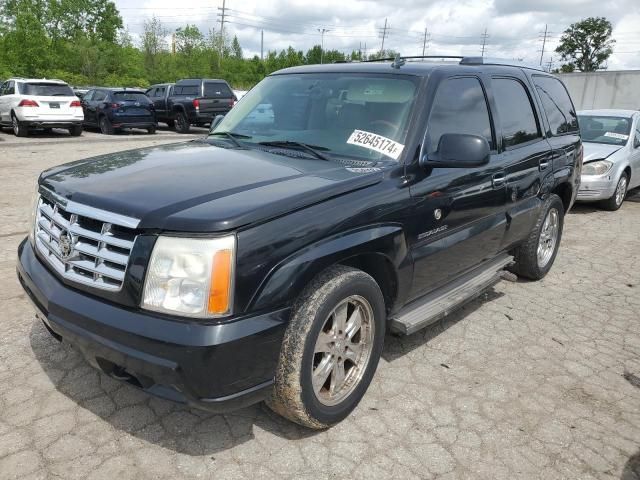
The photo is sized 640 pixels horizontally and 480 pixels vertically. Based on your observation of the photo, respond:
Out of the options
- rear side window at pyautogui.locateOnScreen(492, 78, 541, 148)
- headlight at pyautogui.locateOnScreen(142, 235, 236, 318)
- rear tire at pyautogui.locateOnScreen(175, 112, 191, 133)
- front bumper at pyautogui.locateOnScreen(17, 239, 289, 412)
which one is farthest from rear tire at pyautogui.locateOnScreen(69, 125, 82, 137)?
headlight at pyautogui.locateOnScreen(142, 235, 236, 318)

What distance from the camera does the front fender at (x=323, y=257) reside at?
7.53ft

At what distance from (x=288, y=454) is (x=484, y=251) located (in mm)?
2179

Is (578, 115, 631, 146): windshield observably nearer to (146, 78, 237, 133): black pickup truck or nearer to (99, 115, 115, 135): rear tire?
(146, 78, 237, 133): black pickup truck

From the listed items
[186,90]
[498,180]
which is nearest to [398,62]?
[498,180]

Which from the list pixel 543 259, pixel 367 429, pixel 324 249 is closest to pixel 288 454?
pixel 367 429

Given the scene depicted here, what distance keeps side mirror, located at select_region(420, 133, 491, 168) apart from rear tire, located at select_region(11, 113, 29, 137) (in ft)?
53.1

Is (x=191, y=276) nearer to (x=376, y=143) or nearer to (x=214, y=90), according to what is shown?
(x=376, y=143)

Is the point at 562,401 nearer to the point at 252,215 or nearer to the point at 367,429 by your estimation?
the point at 367,429

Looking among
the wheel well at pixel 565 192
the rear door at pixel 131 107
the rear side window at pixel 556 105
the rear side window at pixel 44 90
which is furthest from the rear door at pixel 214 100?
the wheel well at pixel 565 192

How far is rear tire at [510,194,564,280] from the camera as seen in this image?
4883 millimetres

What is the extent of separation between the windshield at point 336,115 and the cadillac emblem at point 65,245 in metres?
1.44

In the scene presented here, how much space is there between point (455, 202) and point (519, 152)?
116cm

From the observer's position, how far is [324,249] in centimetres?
249

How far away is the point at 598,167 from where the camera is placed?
27.9 feet
